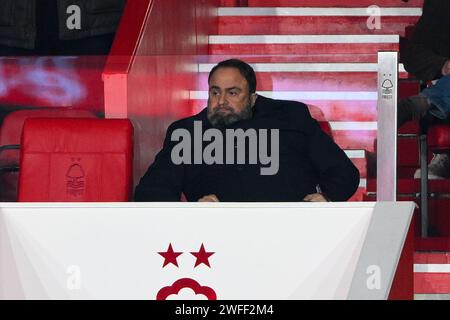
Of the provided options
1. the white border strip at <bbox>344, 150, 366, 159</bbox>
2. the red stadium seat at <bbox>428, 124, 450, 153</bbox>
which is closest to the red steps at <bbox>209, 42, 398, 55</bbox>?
the white border strip at <bbox>344, 150, 366, 159</bbox>

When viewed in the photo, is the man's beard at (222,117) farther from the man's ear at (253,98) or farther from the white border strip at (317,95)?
the white border strip at (317,95)

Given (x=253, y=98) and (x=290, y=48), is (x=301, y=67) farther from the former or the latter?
(x=290, y=48)

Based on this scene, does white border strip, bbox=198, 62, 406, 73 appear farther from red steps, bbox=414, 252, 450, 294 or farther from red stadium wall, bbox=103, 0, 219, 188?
red steps, bbox=414, 252, 450, 294

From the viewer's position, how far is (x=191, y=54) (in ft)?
30.3

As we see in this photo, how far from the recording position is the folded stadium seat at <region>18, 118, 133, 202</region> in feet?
23.2

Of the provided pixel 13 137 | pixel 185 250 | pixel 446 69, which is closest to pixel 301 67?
pixel 446 69

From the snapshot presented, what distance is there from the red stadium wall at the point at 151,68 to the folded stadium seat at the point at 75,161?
0.39 meters

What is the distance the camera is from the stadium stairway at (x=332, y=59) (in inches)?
283

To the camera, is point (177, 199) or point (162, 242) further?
point (177, 199)

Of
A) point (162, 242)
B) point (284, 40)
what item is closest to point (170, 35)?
point (284, 40)

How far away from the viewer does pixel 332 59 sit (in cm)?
780

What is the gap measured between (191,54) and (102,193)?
229 centimetres

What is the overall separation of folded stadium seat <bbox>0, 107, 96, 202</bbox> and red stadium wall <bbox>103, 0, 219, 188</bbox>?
313 millimetres
